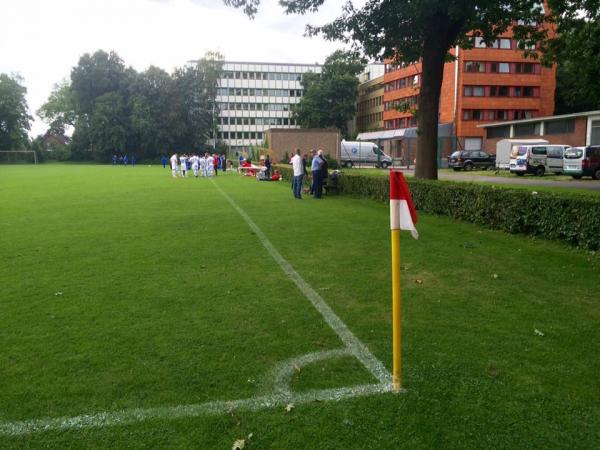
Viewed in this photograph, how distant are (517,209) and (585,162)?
2050cm

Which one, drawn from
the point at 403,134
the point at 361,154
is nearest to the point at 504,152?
the point at 361,154

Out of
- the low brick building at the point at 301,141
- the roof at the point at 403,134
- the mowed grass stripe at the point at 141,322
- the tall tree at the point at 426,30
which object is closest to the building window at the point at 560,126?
the roof at the point at 403,134

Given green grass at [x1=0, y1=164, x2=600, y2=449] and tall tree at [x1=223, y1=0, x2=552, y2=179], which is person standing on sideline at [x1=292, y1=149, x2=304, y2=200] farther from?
green grass at [x1=0, y1=164, x2=600, y2=449]

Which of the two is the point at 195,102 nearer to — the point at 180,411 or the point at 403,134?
the point at 403,134

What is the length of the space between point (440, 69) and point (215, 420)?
50.3ft

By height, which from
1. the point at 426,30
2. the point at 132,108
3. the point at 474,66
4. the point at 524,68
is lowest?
the point at 426,30

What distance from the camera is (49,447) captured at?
9.78ft

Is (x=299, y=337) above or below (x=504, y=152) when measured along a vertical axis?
below

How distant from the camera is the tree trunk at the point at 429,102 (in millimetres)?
16375

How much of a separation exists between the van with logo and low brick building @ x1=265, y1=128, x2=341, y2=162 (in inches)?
831

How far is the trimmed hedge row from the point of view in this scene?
28.2 ft

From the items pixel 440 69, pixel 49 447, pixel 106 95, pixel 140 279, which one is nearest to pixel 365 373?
pixel 49 447

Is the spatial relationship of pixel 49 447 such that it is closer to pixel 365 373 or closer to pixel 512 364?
pixel 365 373

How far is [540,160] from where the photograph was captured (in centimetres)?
3194
